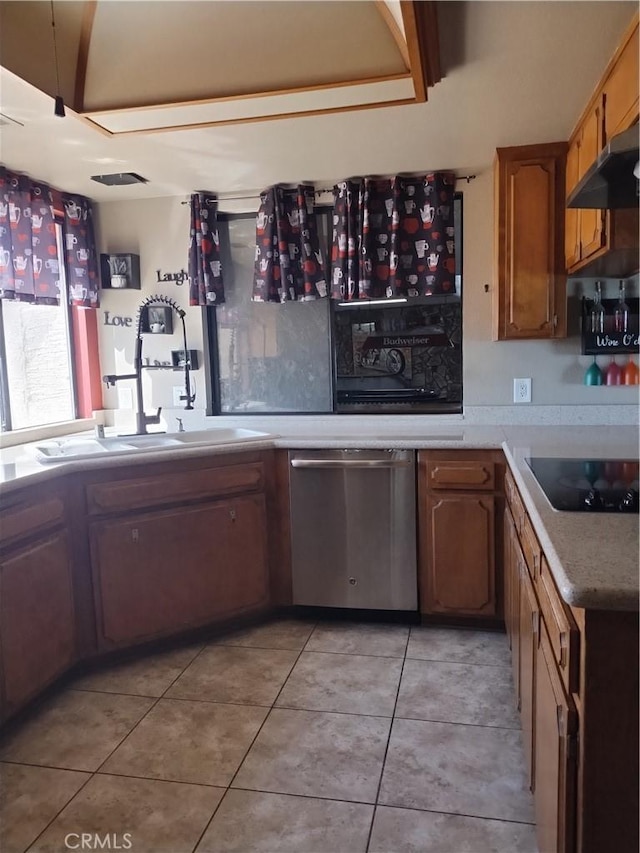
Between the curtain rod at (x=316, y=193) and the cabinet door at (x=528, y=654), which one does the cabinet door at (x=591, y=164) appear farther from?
the cabinet door at (x=528, y=654)

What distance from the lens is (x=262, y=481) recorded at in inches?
119

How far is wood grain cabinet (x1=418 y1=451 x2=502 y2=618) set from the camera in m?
2.83

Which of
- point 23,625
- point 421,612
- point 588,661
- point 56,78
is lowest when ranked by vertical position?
point 421,612

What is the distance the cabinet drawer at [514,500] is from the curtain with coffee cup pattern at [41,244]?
2.40 m

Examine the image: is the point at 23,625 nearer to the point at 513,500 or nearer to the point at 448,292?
the point at 513,500

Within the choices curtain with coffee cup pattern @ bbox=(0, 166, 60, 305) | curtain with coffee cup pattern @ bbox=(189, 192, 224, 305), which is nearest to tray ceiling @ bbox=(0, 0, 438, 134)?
curtain with coffee cup pattern @ bbox=(0, 166, 60, 305)

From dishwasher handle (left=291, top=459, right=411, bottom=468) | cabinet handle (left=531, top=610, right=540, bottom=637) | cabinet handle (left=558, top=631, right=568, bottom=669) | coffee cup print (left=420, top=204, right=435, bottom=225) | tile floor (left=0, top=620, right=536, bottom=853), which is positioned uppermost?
coffee cup print (left=420, top=204, right=435, bottom=225)

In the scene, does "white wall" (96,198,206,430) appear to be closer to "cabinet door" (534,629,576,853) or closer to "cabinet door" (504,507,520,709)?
"cabinet door" (504,507,520,709)

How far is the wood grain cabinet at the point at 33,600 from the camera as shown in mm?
2162

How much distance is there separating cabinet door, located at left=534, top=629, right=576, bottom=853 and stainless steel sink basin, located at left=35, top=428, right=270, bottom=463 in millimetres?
1818

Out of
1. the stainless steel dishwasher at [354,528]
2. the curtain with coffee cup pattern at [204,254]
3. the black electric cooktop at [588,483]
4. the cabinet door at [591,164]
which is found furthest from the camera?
the curtain with coffee cup pattern at [204,254]

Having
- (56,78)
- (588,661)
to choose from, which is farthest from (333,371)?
(588,661)

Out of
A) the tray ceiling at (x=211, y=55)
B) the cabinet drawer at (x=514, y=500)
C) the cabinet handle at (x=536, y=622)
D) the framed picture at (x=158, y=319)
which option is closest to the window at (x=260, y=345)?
the framed picture at (x=158, y=319)

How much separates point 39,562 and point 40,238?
1707 mm
